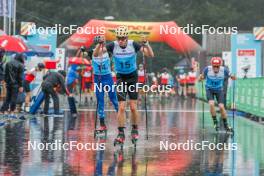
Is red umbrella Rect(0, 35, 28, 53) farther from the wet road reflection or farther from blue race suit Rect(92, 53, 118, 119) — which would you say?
blue race suit Rect(92, 53, 118, 119)

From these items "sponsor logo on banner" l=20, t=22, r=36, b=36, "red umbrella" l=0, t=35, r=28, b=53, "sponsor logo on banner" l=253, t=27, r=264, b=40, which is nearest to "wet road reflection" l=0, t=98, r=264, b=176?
"red umbrella" l=0, t=35, r=28, b=53

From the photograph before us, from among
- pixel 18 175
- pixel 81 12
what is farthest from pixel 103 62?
pixel 81 12

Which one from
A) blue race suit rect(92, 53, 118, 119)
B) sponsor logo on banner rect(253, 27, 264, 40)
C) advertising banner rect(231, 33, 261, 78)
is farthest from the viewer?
sponsor logo on banner rect(253, 27, 264, 40)

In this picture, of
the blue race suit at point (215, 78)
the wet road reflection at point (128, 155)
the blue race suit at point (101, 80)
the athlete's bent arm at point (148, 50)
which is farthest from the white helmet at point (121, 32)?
the blue race suit at point (215, 78)

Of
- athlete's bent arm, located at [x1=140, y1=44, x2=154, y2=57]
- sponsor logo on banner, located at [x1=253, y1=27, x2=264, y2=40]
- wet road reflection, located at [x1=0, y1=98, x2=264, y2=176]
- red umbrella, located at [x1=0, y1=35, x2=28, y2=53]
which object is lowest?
wet road reflection, located at [x1=0, y1=98, x2=264, y2=176]

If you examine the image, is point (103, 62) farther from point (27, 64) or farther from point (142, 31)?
point (142, 31)

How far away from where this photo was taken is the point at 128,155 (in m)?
12.6

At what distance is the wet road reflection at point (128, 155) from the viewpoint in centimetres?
1070

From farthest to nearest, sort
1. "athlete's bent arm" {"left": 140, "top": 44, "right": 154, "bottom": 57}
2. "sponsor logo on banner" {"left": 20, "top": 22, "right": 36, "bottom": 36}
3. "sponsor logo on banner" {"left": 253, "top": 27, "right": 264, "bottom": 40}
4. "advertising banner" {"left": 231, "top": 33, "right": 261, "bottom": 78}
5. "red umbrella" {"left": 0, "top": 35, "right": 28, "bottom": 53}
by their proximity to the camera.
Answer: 1. "sponsor logo on banner" {"left": 253, "top": 27, "right": 264, "bottom": 40}
2. "advertising banner" {"left": 231, "top": 33, "right": 261, "bottom": 78}
3. "sponsor logo on banner" {"left": 20, "top": 22, "right": 36, "bottom": 36}
4. "red umbrella" {"left": 0, "top": 35, "right": 28, "bottom": 53}
5. "athlete's bent arm" {"left": 140, "top": 44, "right": 154, "bottom": 57}

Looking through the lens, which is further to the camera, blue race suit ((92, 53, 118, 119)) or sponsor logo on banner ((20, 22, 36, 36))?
sponsor logo on banner ((20, 22, 36, 36))

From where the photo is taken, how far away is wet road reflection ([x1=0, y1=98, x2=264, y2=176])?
1070 centimetres

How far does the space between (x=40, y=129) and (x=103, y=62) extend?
2369 mm

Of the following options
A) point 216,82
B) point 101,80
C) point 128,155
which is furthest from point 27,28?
point 128,155

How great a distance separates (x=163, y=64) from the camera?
268 feet
